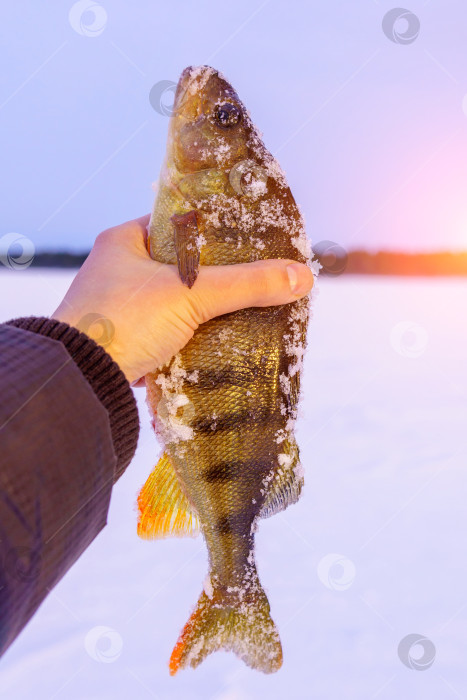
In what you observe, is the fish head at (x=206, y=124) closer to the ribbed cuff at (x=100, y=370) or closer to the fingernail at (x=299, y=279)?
the fingernail at (x=299, y=279)

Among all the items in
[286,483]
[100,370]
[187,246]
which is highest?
[187,246]

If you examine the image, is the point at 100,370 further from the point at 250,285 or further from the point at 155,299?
the point at 250,285

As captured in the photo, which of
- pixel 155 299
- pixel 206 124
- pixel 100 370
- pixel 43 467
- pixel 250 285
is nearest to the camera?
pixel 43 467

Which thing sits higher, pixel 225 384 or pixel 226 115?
pixel 226 115

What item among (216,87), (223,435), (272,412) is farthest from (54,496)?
(216,87)

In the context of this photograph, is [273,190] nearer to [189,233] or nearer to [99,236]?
[189,233]

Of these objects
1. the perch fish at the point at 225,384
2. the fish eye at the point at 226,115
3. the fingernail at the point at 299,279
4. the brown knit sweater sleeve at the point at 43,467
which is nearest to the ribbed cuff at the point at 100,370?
the brown knit sweater sleeve at the point at 43,467

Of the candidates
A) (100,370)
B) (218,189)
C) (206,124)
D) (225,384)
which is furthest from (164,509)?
(206,124)

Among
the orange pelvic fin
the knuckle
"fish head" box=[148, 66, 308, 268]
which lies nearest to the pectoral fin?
"fish head" box=[148, 66, 308, 268]
